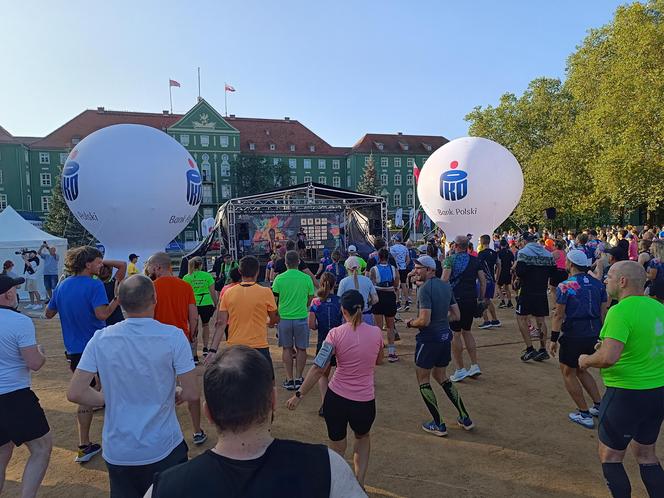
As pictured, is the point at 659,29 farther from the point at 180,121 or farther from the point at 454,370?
→ the point at 180,121

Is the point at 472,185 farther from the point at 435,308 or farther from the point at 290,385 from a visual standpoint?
the point at 435,308

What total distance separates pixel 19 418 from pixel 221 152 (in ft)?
194

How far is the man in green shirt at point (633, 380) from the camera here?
9.23ft

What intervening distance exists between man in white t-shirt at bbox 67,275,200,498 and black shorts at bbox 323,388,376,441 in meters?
1.25

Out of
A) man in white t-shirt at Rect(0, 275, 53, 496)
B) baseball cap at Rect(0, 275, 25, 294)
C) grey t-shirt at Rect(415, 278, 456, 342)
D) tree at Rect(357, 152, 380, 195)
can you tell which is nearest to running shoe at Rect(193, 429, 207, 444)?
man in white t-shirt at Rect(0, 275, 53, 496)

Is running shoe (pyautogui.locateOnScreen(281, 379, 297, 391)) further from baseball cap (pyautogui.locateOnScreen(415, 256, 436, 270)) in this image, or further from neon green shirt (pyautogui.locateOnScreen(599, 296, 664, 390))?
neon green shirt (pyautogui.locateOnScreen(599, 296, 664, 390))

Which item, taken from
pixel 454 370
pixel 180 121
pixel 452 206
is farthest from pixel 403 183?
pixel 454 370

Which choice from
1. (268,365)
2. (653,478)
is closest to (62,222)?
(268,365)

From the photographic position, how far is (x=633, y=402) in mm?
2836

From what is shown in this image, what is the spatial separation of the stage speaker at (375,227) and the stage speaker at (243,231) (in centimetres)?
575

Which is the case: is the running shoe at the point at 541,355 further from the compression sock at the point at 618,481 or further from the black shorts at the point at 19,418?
the black shorts at the point at 19,418

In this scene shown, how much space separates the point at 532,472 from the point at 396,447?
1225 mm

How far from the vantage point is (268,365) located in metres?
1.39

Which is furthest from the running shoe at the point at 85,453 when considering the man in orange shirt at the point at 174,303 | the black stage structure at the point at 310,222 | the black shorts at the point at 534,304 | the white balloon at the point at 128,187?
the black stage structure at the point at 310,222
